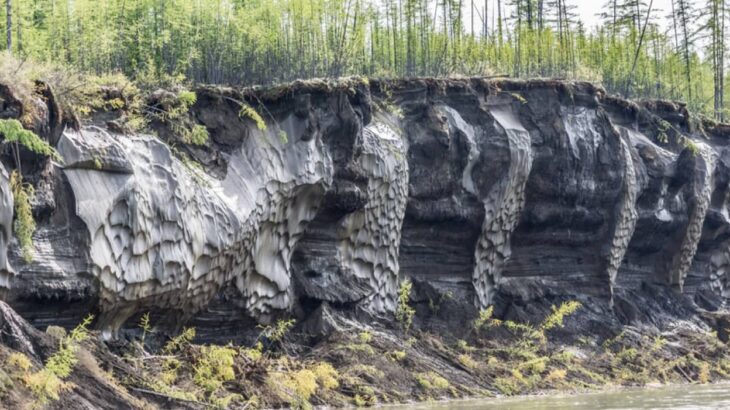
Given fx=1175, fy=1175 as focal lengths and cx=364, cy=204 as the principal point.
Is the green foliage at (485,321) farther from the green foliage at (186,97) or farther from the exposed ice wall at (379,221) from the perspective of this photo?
the green foliage at (186,97)

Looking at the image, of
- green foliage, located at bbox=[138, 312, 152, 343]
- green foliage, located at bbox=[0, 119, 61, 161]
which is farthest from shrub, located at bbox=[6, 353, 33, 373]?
green foliage, located at bbox=[138, 312, 152, 343]

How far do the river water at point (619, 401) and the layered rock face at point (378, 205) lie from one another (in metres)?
5.02

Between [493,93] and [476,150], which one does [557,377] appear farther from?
[493,93]

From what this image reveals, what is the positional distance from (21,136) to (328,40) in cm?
1916

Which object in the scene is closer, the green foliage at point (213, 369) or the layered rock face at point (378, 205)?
the layered rock face at point (378, 205)

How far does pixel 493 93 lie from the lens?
3716 cm

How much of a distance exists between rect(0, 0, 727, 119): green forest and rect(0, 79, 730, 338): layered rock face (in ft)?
9.70

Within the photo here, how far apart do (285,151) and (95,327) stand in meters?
7.98

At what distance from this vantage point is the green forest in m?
31.1

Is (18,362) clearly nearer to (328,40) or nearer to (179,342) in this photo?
(179,342)

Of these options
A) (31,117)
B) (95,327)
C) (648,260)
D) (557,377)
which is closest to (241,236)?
(95,327)

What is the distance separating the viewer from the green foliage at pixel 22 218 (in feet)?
63.0

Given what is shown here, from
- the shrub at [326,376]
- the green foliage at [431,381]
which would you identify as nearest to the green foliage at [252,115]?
the shrub at [326,376]

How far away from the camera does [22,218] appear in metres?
19.2
